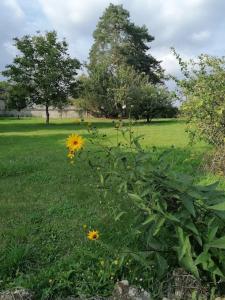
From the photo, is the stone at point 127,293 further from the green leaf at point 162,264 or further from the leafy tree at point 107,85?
the leafy tree at point 107,85

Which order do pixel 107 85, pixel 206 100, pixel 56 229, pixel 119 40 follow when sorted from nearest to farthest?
1. pixel 56 229
2. pixel 206 100
3. pixel 107 85
4. pixel 119 40

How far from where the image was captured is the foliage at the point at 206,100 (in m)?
7.48

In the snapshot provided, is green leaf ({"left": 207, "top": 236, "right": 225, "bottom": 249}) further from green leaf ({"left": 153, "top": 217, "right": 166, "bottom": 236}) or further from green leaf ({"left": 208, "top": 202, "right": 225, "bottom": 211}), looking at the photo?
Result: green leaf ({"left": 153, "top": 217, "right": 166, "bottom": 236})

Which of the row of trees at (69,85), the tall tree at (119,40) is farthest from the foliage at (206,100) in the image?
the tall tree at (119,40)

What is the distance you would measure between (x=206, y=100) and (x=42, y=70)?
26.9 m

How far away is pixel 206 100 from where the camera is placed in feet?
24.2

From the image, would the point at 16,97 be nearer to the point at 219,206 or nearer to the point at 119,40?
the point at 119,40

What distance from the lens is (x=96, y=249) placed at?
407 cm

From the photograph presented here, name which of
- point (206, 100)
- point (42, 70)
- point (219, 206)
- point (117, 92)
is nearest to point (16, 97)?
point (42, 70)

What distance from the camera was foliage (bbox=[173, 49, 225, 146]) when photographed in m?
7.48

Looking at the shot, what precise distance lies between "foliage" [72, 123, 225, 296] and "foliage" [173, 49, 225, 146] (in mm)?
4354

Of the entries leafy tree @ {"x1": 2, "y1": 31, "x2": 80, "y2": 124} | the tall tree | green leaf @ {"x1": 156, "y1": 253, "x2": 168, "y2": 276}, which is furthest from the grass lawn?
the tall tree

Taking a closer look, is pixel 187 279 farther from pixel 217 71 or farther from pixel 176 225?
pixel 217 71

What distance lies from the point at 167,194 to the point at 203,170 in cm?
519
